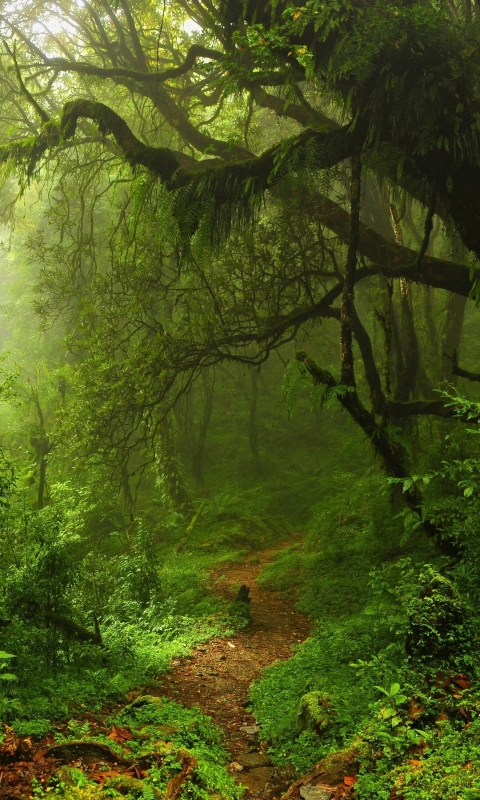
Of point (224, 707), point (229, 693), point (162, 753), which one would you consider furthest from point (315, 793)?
point (229, 693)

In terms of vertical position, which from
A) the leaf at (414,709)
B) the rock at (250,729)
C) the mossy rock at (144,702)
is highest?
the mossy rock at (144,702)

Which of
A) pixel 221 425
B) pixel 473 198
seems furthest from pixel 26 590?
pixel 221 425

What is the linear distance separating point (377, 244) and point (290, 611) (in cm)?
547

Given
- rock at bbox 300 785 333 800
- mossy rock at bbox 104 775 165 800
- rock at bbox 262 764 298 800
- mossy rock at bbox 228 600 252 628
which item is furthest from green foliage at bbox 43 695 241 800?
mossy rock at bbox 228 600 252 628

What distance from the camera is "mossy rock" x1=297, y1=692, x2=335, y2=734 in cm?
422

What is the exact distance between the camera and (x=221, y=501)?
1499 cm

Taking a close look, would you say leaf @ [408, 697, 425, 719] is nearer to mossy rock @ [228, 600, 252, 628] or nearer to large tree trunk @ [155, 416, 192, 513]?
mossy rock @ [228, 600, 252, 628]

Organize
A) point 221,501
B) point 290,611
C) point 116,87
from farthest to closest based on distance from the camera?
1. point 221,501
2. point 116,87
3. point 290,611

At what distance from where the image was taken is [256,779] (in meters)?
3.99

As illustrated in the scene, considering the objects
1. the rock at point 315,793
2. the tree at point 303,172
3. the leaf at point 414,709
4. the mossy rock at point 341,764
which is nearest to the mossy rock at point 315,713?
the mossy rock at point 341,764

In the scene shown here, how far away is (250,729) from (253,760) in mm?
557

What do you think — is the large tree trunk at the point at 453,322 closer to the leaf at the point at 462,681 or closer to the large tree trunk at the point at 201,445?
the large tree trunk at the point at 201,445

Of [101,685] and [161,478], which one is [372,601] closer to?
[101,685]

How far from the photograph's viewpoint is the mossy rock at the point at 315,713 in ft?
13.9
